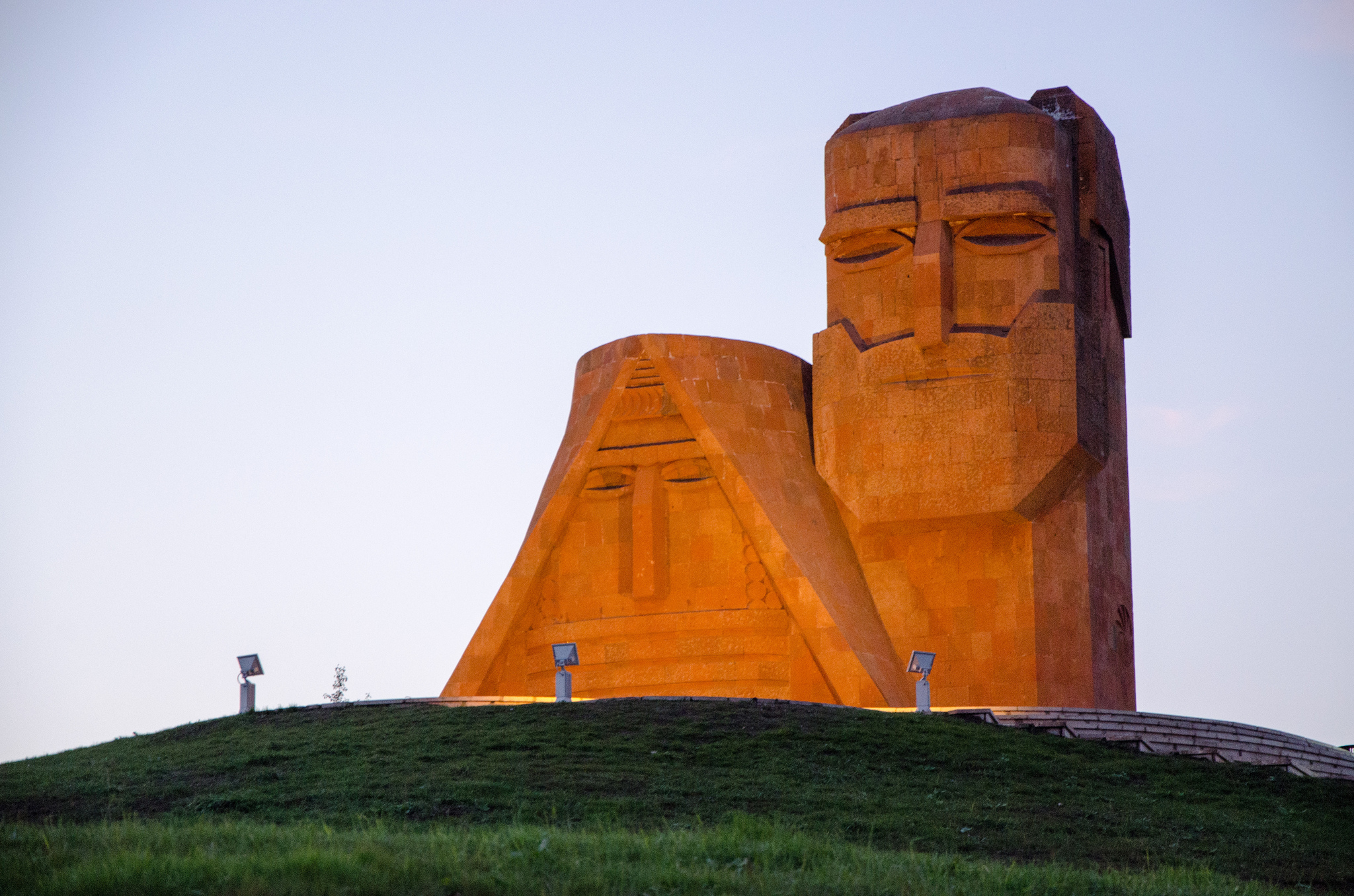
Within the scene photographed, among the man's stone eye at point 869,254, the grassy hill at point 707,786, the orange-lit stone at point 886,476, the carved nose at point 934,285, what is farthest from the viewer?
the man's stone eye at point 869,254

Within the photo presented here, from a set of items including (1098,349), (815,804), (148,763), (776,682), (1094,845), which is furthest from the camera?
(1098,349)

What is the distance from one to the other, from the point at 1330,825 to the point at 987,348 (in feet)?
30.6

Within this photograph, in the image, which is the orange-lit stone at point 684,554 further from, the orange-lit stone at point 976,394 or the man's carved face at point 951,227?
the man's carved face at point 951,227

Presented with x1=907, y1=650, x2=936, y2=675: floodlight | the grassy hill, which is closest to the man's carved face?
x1=907, y1=650, x2=936, y2=675: floodlight

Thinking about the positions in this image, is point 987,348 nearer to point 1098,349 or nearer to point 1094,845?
point 1098,349

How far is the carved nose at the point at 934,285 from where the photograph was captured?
23281 millimetres

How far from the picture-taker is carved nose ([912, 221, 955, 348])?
2328 cm

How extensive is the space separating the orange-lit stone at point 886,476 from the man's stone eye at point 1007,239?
3 cm

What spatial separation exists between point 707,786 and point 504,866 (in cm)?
432

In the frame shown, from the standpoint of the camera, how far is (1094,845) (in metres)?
13.7

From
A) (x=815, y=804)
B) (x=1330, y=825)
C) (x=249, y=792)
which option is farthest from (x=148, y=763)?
(x=1330, y=825)

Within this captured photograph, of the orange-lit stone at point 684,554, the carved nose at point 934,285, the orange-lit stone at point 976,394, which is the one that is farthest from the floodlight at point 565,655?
the carved nose at point 934,285

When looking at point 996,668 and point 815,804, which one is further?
point 996,668

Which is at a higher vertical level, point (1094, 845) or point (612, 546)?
point (612, 546)
